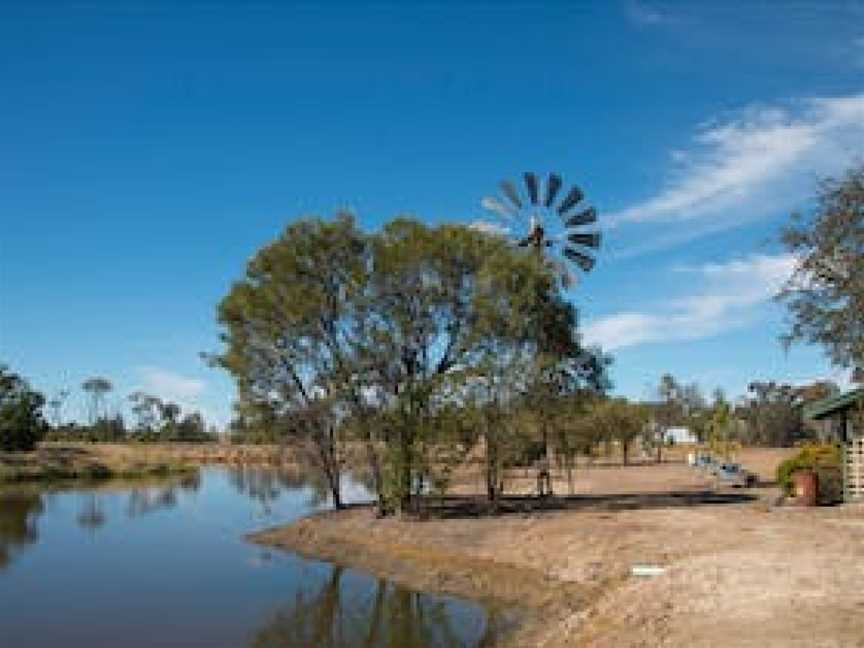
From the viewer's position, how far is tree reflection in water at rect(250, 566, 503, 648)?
2125 centimetres

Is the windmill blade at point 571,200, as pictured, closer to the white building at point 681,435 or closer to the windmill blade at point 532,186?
the windmill blade at point 532,186

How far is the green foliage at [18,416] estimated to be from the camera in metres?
91.3

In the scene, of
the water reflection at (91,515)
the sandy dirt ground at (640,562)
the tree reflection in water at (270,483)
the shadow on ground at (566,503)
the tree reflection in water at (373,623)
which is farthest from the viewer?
the tree reflection in water at (270,483)

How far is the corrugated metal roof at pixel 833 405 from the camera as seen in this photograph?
31.7 meters

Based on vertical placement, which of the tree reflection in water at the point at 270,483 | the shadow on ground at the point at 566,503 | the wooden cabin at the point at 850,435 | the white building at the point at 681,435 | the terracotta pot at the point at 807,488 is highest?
A: the wooden cabin at the point at 850,435

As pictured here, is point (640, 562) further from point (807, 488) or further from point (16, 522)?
point (16, 522)

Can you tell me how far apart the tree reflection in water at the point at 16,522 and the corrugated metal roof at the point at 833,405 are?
3013cm

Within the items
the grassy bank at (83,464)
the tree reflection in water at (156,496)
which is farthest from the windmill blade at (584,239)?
the grassy bank at (83,464)

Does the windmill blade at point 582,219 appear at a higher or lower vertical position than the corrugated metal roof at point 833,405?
higher

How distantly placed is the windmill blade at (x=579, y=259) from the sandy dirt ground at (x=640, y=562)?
33.6 feet

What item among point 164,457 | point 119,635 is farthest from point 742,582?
point 164,457

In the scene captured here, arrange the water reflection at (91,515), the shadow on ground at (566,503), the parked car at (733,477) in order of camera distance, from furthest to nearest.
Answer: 1. the parked car at (733,477)
2. the water reflection at (91,515)
3. the shadow on ground at (566,503)

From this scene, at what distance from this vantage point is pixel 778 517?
2941 cm

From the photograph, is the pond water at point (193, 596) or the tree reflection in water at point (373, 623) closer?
the tree reflection in water at point (373, 623)
